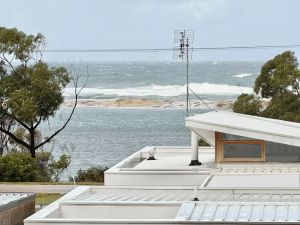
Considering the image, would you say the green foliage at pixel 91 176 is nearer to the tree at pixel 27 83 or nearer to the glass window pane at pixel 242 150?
the tree at pixel 27 83

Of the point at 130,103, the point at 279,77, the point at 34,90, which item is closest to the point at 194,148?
the point at 279,77

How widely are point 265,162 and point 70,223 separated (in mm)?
11137

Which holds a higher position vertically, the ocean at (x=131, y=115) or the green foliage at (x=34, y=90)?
the green foliage at (x=34, y=90)

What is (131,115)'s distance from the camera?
120 metres

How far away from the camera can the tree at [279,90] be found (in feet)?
152

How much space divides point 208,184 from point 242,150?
4672 mm

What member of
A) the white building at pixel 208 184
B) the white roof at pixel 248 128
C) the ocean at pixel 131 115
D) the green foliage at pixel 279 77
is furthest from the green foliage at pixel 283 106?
the white roof at pixel 248 128

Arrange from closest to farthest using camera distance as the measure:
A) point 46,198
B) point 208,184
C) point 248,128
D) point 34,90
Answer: point 208,184 < point 248,128 < point 46,198 < point 34,90

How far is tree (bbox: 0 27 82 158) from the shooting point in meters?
45.8

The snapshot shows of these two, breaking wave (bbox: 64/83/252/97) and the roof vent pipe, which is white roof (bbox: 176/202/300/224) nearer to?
the roof vent pipe

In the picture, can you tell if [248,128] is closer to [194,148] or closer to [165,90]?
[194,148]

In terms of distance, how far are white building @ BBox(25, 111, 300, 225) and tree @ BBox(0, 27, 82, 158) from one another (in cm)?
1463

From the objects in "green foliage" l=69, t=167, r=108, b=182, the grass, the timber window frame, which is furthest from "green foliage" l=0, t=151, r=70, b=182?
the timber window frame

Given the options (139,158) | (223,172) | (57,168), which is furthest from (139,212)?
(57,168)
